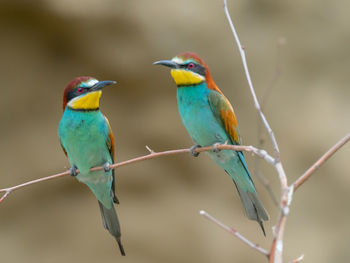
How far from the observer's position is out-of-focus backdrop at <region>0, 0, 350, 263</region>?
A: 149 inches

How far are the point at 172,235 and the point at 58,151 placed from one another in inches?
42.6

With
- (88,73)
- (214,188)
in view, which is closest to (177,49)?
(88,73)

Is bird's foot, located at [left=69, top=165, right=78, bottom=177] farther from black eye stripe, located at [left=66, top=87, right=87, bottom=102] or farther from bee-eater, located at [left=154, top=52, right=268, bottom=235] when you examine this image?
bee-eater, located at [left=154, top=52, right=268, bottom=235]

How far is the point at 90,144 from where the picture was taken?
2.13 metres

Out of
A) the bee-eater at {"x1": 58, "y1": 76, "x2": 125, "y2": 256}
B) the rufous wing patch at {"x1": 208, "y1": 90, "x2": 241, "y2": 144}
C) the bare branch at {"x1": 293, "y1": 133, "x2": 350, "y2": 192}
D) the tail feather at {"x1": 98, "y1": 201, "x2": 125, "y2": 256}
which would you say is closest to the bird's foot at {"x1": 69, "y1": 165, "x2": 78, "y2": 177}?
the bee-eater at {"x1": 58, "y1": 76, "x2": 125, "y2": 256}

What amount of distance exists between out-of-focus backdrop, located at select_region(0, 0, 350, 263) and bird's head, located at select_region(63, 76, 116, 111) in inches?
69.6

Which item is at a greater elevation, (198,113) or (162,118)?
(198,113)

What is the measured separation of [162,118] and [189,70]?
78.7 inches

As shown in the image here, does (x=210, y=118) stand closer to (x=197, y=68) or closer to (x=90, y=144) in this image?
(x=197, y=68)

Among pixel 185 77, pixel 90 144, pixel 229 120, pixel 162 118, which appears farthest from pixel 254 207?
pixel 162 118

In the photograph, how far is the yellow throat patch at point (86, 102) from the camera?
6.57 feet

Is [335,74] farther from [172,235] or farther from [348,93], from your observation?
[172,235]

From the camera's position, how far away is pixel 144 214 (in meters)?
3.94

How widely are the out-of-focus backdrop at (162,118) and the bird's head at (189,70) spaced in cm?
190
